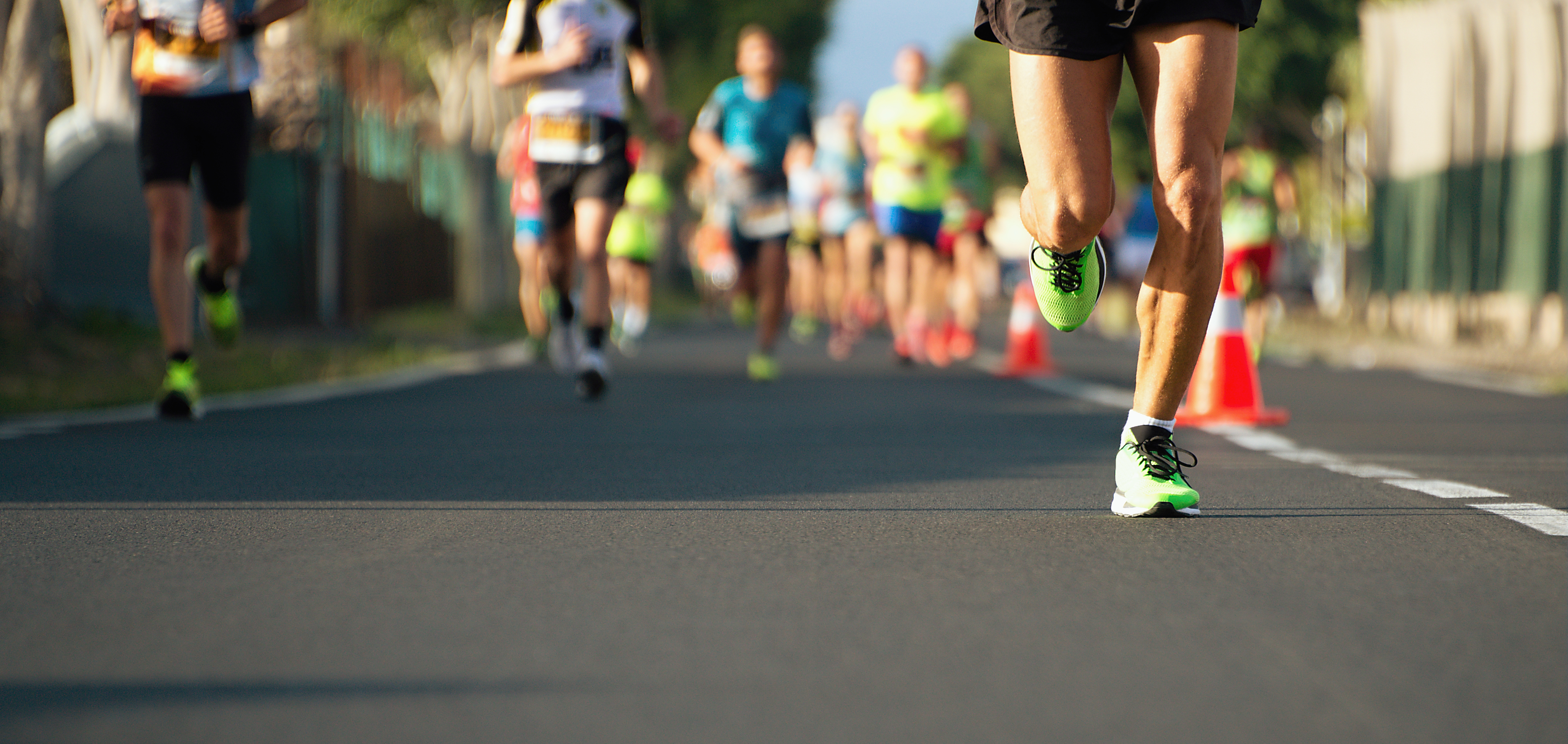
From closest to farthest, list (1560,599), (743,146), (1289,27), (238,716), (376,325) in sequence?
(238,716)
(1560,599)
(743,146)
(376,325)
(1289,27)

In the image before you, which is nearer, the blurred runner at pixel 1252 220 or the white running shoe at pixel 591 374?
the white running shoe at pixel 591 374

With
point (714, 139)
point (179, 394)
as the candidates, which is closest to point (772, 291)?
point (714, 139)

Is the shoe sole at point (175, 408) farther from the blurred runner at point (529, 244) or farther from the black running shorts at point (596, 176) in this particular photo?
the blurred runner at point (529, 244)

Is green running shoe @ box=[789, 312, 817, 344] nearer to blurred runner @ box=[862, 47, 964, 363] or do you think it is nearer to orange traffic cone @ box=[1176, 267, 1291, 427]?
blurred runner @ box=[862, 47, 964, 363]

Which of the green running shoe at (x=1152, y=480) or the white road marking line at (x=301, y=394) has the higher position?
the green running shoe at (x=1152, y=480)

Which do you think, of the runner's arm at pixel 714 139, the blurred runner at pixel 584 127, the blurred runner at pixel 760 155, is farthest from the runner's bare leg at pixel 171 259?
the runner's arm at pixel 714 139

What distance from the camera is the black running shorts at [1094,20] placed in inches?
186

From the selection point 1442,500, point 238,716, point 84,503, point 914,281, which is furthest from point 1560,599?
point 914,281

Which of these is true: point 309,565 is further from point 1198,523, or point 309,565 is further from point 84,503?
point 1198,523

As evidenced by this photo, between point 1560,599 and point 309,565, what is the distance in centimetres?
226

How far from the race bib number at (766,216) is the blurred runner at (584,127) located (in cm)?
226

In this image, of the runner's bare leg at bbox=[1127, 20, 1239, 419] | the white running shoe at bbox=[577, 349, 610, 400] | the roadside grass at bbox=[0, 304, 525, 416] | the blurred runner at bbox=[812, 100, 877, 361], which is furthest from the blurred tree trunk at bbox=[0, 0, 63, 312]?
the runner's bare leg at bbox=[1127, 20, 1239, 419]

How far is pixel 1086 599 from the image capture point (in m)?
3.54

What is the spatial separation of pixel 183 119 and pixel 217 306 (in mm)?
873
